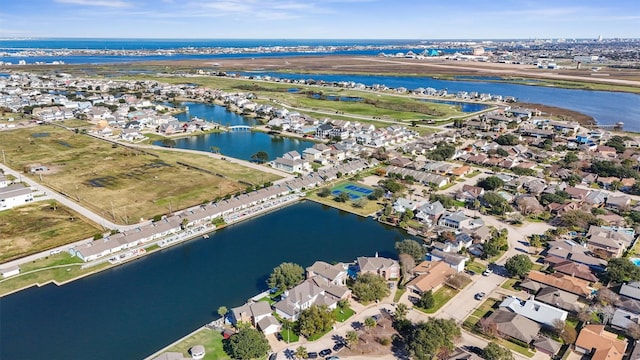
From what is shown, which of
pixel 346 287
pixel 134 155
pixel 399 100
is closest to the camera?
pixel 346 287

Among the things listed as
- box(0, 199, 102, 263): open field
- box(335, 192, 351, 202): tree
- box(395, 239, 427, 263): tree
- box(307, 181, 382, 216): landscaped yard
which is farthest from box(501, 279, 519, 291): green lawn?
box(0, 199, 102, 263): open field

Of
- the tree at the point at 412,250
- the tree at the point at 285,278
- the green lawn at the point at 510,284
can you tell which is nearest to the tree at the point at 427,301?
the tree at the point at 412,250

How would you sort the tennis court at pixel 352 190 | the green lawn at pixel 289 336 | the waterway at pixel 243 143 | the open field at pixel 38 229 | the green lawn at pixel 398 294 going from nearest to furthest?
the green lawn at pixel 289 336
the green lawn at pixel 398 294
the open field at pixel 38 229
the tennis court at pixel 352 190
the waterway at pixel 243 143

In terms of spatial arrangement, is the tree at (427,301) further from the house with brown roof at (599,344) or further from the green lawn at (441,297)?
the house with brown roof at (599,344)

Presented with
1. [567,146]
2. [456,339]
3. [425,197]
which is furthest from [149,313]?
[567,146]

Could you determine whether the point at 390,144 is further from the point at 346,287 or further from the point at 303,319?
the point at 303,319

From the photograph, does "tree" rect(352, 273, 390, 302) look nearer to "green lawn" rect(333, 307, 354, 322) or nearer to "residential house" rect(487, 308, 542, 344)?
"green lawn" rect(333, 307, 354, 322)
